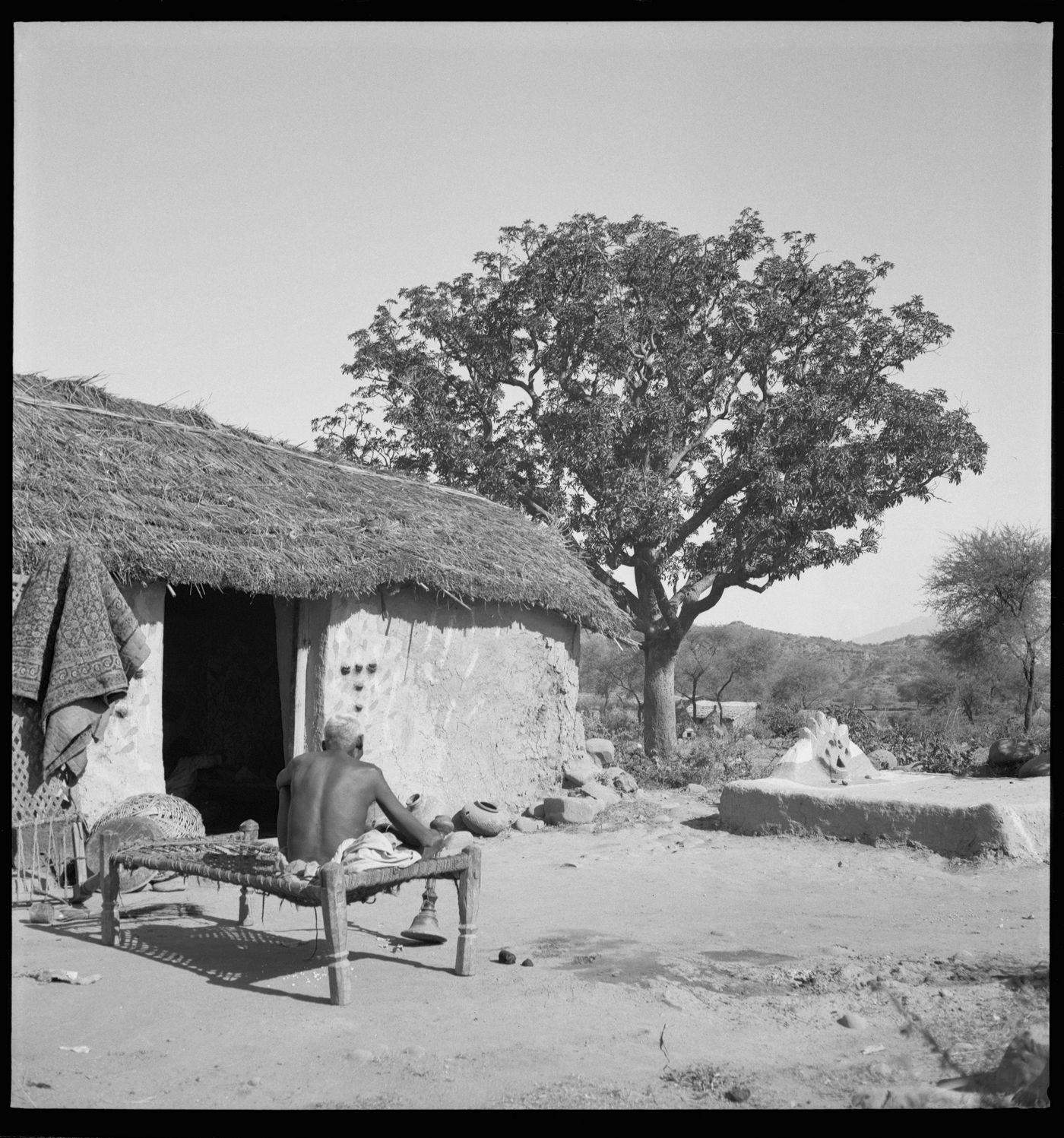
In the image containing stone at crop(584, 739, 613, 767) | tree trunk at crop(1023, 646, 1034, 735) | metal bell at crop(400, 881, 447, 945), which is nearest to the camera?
metal bell at crop(400, 881, 447, 945)

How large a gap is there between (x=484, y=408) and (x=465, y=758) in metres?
8.59

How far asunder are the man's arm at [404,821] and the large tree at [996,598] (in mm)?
18717

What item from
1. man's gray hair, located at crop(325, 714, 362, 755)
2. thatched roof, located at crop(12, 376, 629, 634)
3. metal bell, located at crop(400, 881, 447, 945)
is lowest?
metal bell, located at crop(400, 881, 447, 945)

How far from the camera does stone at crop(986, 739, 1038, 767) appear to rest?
10344 millimetres

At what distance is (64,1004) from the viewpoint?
14.5ft

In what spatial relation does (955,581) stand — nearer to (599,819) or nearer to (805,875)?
(599,819)

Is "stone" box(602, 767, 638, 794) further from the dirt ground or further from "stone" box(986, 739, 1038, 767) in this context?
the dirt ground

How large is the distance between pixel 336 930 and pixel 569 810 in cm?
550

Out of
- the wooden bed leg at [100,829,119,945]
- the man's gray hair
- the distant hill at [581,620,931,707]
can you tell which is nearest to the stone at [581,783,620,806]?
the man's gray hair

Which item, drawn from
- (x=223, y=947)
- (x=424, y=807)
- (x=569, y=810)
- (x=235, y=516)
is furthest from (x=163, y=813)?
(x=569, y=810)

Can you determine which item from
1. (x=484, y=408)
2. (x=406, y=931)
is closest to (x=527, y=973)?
(x=406, y=931)

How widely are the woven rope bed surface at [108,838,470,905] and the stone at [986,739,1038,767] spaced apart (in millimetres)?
7083

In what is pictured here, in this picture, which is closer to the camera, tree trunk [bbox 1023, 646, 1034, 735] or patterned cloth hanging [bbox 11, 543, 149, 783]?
patterned cloth hanging [bbox 11, 543, 149, 783]

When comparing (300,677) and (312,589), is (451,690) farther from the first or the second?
(312,589)
